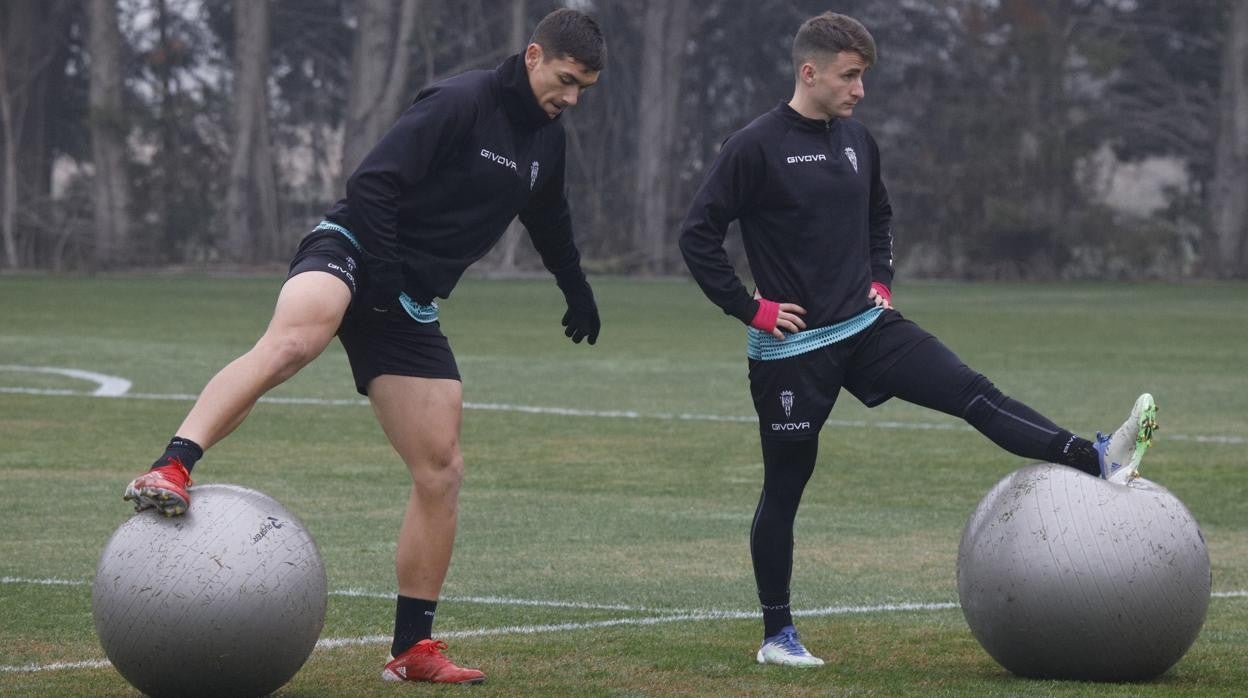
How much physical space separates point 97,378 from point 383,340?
14216 mm

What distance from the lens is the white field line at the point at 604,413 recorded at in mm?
15656

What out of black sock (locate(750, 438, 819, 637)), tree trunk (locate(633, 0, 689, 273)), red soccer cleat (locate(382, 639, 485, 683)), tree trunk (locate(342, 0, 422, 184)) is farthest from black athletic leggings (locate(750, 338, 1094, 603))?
tree trunk (locate(633, 0, 689, 273))

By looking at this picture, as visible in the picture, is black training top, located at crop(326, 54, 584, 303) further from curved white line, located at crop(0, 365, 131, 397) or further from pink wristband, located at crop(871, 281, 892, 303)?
curved white line, located at crop(0, 365, 131, 397)

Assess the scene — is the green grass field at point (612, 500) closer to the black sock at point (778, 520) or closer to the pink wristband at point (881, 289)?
the black sock at point (778, 520)

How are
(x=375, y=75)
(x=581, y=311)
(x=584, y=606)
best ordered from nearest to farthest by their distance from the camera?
(x=581, y=311) → (x=584, y=606) → (x=375, y=75)

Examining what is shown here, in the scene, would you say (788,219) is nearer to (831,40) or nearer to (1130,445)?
(831,40)

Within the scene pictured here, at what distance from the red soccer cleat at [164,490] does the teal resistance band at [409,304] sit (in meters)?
1.04

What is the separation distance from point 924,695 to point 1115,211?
49.0 meters

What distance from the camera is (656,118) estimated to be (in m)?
55.2

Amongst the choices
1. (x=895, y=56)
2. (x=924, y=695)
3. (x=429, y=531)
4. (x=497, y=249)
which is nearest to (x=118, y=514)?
(x=429, y=531)

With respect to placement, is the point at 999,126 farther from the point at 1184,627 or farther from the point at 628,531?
the point at 1184,627

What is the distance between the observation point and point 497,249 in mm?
54281

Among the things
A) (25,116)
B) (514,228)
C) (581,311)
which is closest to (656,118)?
(514,228)

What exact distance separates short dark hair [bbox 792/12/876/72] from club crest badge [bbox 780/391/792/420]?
3.55ft
